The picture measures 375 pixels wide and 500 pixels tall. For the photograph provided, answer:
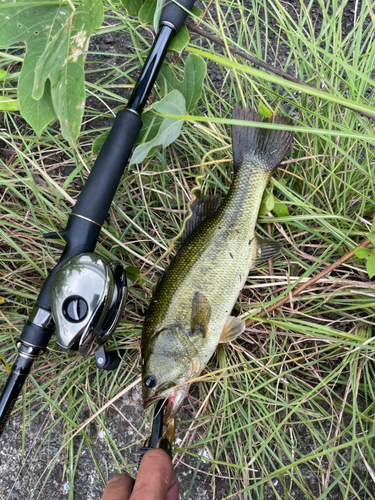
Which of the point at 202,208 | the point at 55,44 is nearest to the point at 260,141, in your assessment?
the point at 202,208

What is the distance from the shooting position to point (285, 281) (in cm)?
205

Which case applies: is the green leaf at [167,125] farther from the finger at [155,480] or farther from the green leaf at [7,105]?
the finger at [155,480]

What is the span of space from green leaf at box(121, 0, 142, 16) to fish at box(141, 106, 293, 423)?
0.73 meters

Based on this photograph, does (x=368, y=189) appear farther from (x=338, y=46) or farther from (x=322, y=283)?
(x=338, y=46)

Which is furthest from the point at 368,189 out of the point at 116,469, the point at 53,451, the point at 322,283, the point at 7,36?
the point at 53,451

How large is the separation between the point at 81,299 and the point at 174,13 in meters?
1.36

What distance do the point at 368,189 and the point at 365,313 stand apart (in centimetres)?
74

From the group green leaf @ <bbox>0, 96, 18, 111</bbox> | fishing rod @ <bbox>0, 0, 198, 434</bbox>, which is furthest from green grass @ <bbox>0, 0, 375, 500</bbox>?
fishing rod @ <bbox>0, 0, 198, 434</bbox>

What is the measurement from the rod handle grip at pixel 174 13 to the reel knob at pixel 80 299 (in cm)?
113

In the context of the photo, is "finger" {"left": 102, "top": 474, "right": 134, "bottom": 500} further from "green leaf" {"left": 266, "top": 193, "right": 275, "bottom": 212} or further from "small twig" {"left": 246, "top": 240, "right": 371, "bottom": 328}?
"green leaf" {"left": 266, "top": 193, "right": 275, "bottom": 212}

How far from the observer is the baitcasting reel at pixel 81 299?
1.43 m

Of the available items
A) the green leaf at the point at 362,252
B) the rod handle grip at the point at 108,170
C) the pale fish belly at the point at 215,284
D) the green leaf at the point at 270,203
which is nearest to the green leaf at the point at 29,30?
the rod handle grip at the point at 108,170

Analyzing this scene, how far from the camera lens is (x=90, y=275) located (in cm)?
145

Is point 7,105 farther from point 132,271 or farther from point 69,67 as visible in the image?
point 132,271
